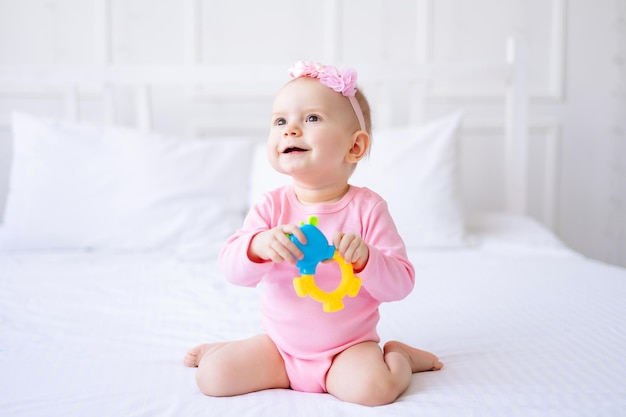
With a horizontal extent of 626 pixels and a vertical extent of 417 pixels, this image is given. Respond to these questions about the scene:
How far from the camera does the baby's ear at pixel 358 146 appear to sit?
878 mm

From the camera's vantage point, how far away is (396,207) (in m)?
1.82

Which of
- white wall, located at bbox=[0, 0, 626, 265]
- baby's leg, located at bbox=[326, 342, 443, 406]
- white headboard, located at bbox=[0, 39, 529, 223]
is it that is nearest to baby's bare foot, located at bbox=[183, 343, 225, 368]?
baby's leg, located at bbox=[326, 342, 443, 406]

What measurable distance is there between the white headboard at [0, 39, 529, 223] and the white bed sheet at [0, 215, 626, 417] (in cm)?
65

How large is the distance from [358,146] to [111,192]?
44.9 inches

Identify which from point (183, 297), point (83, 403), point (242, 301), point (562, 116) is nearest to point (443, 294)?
point (242, 301)

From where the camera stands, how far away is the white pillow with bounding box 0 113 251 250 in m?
1.77

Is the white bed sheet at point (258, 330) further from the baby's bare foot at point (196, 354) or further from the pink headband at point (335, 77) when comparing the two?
the pink headband at point (335, 77)

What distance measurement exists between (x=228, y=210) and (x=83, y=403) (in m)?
1.17

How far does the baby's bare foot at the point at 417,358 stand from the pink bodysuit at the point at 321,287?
0.04 metres

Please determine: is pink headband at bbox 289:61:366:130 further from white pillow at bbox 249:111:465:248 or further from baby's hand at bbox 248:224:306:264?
white pillow at bbox 249:111:465:248

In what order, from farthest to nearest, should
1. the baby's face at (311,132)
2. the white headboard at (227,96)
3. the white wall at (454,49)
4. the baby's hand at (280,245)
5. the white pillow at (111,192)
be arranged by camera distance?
1. the white wall at (454,49)
2. the white headboard at (227,96)
3. the white pillow at (111,192)
4. the baby's face at (311,132)
5. the baby's hand at (280,245)

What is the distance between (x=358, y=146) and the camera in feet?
2.91

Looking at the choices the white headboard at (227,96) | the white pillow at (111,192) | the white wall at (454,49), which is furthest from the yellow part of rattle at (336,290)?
the white wall at (454,49)

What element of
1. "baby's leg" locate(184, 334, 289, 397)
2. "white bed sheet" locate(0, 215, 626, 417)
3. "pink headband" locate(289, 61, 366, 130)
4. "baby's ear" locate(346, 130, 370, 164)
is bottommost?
"white bed sheet" locate(0, 215, 626, 417)
